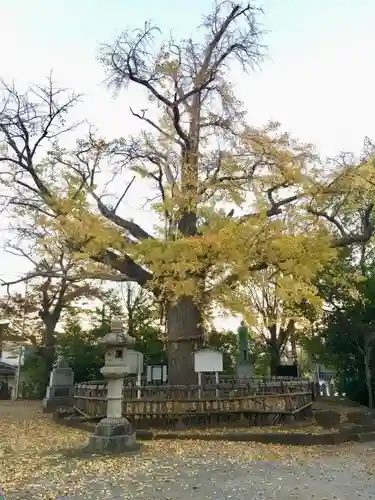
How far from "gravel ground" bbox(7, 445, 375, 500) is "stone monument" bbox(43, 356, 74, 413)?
8.38m

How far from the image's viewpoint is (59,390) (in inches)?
577

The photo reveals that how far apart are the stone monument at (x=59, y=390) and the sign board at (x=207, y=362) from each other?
5.41m

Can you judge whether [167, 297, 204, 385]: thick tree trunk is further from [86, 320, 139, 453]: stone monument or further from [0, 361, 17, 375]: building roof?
[0, 361, 17, 375]: building roof

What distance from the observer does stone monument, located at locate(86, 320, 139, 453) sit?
22.6 ft

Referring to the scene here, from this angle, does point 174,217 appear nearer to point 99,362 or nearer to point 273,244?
point 273,244

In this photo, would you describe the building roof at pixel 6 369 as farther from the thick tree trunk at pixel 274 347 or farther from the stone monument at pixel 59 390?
the thick tree trunk at pixel 274 347

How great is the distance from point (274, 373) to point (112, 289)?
29.9 feet

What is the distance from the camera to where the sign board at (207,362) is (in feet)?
34.4

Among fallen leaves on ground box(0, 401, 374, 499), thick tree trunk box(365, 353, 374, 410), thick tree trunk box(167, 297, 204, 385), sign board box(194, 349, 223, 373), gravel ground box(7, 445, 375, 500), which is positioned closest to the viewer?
gravel ground box(7, 445, 375, 500)

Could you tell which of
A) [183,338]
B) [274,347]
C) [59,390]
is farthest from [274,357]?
[183,338]

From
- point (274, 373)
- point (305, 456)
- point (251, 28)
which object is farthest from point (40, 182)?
point (274, 373)

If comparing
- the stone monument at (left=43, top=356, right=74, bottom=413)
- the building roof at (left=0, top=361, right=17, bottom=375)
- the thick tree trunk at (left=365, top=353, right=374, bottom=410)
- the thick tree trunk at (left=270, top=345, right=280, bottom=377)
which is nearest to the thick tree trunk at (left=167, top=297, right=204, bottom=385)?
the stone monument at (left=43, top=356, right=74, bottom=413)

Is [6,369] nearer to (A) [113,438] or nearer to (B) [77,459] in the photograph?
(A) [113,438]

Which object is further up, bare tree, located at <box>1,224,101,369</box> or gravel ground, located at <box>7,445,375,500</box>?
bare tree, located at <box>1,224,101,369</box>
